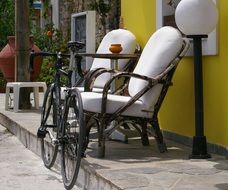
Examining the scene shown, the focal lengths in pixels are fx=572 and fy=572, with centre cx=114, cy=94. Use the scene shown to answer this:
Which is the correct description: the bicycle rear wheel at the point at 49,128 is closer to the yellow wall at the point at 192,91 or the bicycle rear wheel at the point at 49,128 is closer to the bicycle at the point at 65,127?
the bicycle at the point at 65,127

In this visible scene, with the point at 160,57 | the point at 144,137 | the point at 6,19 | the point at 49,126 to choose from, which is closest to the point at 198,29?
the point at 160,57

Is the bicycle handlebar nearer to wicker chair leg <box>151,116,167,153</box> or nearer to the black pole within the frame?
wicker chair leg <box>151,116,167,153</box>

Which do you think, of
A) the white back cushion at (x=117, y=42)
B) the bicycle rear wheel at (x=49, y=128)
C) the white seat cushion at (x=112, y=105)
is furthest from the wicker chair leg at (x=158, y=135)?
the white back cushion at (x=117, y=42)

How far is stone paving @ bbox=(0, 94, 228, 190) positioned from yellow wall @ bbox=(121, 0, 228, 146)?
22 centimetres

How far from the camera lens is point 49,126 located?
18.2ft

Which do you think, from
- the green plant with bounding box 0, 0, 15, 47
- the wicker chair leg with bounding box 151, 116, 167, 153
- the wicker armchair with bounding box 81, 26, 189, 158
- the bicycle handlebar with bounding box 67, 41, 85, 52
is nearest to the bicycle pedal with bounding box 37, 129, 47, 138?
the wicker armchair with bounding box 81, 26, 189, 158

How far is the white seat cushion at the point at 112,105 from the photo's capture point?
4.75 metres

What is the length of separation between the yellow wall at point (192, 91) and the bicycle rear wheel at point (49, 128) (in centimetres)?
120

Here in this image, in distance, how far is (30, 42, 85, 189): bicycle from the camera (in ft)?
14.3

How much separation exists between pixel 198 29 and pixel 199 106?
2.11ft

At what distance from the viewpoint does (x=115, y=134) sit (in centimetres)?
584

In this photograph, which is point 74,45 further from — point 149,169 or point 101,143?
point 149,169

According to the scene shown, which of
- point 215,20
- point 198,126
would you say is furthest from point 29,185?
point 215,20

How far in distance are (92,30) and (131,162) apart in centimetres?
253
